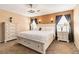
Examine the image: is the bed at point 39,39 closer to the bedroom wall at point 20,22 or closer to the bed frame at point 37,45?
the bed frame at point 37,45

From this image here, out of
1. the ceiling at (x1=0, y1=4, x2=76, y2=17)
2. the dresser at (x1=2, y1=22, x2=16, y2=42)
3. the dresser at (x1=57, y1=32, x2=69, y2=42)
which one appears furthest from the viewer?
the dresser at (x1=57, y1=32, x2=69, y2=42)

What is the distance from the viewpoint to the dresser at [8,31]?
1720mm

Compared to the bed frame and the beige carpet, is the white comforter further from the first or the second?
the beige carpet

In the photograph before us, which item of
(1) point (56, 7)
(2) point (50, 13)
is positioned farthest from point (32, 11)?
(1) point (56, 7)

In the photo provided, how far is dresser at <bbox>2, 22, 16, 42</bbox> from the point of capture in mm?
1720

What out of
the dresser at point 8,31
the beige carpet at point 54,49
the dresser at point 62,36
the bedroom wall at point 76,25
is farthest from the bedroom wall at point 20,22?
the bedroom wall at point 76,25

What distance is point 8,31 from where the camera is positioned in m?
1.82

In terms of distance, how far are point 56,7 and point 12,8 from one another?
1.04 metres

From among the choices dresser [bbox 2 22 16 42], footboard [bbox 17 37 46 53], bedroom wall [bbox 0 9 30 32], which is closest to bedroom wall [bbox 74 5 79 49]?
footboard [bbox 17 37 46 53]

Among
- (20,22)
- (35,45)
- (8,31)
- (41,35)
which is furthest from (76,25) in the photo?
(8,31)

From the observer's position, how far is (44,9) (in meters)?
1.69

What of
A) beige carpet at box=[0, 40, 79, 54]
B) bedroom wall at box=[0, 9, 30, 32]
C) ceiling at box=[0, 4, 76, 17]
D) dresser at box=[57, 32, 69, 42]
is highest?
ceiling at box=[0, 4, 76, 17]

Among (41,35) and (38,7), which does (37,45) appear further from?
(38,7)

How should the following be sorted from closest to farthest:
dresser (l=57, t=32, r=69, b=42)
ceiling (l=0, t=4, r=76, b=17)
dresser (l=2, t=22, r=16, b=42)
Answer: ceiling (l=0, t=4, r=76, b=17) → dresser (l=2, t=22, r=16, b=42) → dresser (l=57, t=32, r=69, b=42)
